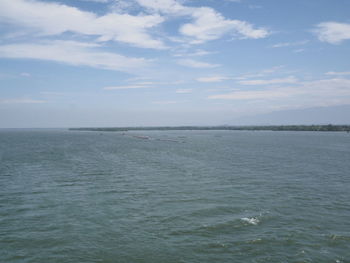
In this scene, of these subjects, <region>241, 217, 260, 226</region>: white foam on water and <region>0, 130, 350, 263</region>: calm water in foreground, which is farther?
<region>241, 217, 260, 226</region>: white foam on water

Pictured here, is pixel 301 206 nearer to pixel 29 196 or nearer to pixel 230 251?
pixel 230 251

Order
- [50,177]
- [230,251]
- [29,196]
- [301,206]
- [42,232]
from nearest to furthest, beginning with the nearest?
1. [230,251]
2. [42,232]
3. [301,206]
4. [29,196]
5. [50,177]

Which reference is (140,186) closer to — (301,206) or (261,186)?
(261,186)

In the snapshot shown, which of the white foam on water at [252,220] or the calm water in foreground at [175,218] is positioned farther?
the white foam on water at [252,220]

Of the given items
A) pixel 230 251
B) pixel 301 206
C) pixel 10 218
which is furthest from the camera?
pixel 301 206

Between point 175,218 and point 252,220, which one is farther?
point 175,218

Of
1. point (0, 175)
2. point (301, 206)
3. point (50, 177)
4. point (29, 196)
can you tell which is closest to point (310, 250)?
point (301, 206)

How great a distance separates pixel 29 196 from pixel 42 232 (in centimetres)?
1021

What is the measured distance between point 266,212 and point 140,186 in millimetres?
14352

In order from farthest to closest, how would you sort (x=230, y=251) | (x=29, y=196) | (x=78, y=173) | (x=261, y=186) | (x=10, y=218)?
(x=78, y=173), (x=261, y=186), (x=29, y=196), (x=10, y=218), (x=230, y=251)

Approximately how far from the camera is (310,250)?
16094 millimetres

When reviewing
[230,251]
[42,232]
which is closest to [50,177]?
[42,232]

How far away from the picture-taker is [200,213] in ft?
72.6

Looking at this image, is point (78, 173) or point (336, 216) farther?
point (78, 173)
